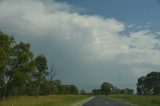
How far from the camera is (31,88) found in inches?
3799

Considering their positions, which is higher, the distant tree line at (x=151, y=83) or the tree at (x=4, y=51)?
the distant tree line at (x=151, y=83)

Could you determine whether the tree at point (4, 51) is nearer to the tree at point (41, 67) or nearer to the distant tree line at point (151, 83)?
the tree at point (41, 67)

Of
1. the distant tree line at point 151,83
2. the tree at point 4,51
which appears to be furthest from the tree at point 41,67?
the distant tree line at point 151,83

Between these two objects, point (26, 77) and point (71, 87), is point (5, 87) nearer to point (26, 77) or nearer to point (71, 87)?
point (26, 77)

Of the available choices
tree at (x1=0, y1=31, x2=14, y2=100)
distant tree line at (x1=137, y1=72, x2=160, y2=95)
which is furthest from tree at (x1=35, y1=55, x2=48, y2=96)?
distant tree line at (x1=137, y1=72, x2=160, y2=95)

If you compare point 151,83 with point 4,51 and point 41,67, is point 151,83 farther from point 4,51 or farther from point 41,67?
point 4,51

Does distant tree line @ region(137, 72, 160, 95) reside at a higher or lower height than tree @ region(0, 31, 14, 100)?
higher

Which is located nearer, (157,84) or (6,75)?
(6,75)

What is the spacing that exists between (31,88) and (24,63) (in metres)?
36.3

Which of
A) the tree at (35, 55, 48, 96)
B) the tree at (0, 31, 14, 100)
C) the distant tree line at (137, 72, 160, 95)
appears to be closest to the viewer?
the tree at (0, 31, 14, 100)

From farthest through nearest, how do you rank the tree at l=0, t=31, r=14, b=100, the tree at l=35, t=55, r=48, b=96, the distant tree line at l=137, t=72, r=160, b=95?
the distant tree line at l=137, t=72, r=160, b=95 → the tree at l=35, t=55, r=48, b=96 → the tree at l=0, t=31, r=14, b=100

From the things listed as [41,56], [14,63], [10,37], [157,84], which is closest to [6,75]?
[14,63]

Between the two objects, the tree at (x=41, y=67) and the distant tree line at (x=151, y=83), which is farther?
the distant tree line at (x=151, y=83)

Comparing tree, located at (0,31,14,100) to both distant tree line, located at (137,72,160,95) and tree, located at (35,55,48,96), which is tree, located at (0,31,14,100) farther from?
distant tree line, located at (137,72,160,95)
